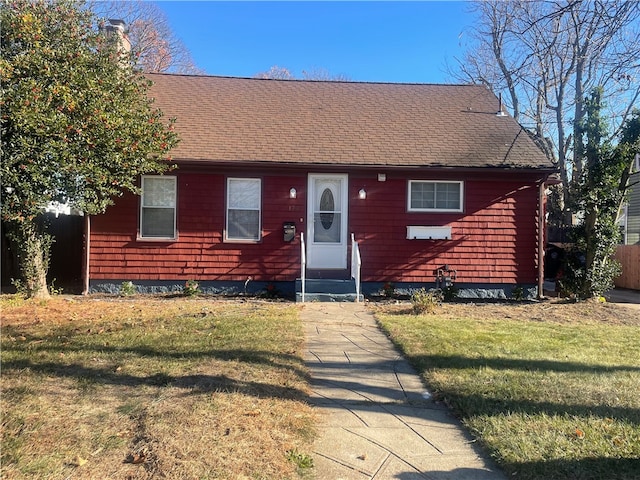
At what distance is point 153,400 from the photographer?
365 centimetres

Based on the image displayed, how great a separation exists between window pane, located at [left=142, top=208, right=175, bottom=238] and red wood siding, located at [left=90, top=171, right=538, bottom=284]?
201 millimetres

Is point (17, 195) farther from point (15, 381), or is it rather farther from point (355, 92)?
point (355, 92)

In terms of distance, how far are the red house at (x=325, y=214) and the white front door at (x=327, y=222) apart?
22 mm

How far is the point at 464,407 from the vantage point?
12.3 feet

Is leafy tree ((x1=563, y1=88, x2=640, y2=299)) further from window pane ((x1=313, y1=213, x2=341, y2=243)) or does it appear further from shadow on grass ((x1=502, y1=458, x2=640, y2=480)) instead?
shadow on grass ((x1=502, y1=458, x2=640, y2=480))

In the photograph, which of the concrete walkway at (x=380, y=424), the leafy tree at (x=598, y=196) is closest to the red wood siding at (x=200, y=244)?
the concrete walkway at (x=380, y=424)

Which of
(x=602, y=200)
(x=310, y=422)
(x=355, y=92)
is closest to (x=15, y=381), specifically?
(x=310, y=422)

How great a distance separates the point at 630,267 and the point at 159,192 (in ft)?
42.7

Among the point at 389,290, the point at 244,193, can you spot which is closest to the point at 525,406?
the point at 389,290

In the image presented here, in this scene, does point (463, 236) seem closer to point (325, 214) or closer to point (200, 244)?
point (325, 214)

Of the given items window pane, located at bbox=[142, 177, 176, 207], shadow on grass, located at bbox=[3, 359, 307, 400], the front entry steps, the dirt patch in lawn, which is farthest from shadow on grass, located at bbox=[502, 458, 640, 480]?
window pane, located at bbox=[142, 177, 176, 207]

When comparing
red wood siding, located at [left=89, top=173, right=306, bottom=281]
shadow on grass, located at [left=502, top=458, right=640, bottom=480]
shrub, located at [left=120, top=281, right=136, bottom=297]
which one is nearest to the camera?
shadow on grass, located at [left=502, top=458, right=640, bottom=480]

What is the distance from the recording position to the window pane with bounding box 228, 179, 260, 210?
10.1 metres

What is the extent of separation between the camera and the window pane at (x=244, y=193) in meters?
10.1
